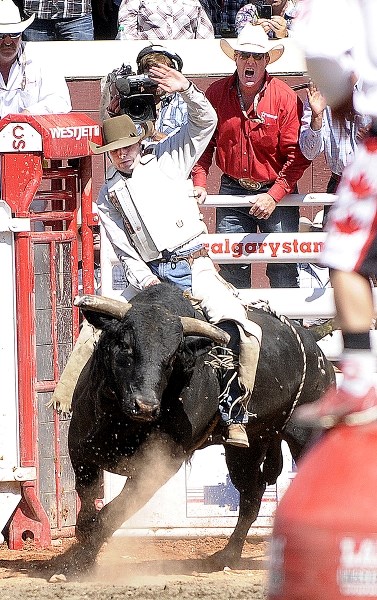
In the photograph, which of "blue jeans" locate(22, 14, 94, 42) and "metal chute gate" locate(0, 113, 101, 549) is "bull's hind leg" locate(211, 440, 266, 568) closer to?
"metal chute gate" locate(0, 113, 101, 549)

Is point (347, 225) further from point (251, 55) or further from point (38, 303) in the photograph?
point (251, 55)

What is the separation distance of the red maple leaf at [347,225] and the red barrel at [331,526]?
419 millimetres

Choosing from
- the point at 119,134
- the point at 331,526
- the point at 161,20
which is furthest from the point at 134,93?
the point at 331,526

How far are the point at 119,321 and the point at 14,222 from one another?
3.99 ft

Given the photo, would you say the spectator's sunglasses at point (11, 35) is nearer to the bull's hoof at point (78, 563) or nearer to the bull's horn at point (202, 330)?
the bull's horn at point (202, 330)

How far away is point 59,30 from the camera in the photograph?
1033cm

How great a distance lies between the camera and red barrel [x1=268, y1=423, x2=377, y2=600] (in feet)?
7.85

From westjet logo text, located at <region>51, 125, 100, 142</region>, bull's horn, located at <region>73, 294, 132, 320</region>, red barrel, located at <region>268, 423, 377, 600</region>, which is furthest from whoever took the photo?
westjet logo text, located at <region>51, 125, 100, 142</region>

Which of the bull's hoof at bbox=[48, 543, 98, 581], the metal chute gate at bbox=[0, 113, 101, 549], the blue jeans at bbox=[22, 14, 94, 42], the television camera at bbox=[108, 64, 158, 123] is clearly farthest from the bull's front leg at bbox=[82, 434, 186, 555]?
the blue jeans at bbox=[22, 14, 94, 42]

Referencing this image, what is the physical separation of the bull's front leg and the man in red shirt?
177 cm

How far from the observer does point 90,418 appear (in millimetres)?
6359

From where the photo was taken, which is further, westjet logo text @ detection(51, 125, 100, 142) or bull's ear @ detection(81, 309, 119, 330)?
westjet logo text @ detection(51, 125, 100, 142)

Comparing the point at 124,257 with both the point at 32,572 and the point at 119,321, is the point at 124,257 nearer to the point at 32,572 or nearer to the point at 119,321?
the point at 119,321

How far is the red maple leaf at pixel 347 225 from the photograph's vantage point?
2668 mm
